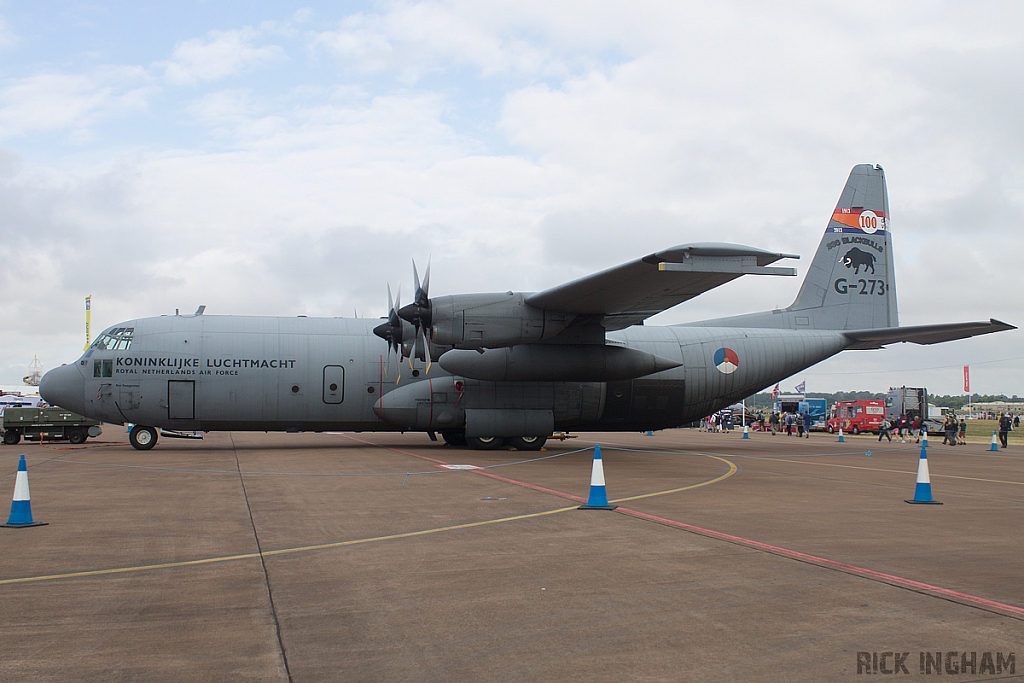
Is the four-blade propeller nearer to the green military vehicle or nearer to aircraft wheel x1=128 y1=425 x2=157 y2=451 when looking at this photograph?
aircraft wheel x1=128 y1=425 x2=157 y2=451

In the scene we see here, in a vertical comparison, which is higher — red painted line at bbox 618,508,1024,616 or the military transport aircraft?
the military transport aircraft

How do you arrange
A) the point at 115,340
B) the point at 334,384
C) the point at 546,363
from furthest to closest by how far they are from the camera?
1. the point at 334,384
2. the point at 115,340
3. the point at 546,363

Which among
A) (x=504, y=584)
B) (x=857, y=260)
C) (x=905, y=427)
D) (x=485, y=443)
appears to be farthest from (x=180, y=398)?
(x=905, y=427)

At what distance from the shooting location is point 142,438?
2170 centimetres

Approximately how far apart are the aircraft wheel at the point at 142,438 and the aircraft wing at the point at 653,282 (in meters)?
11.7

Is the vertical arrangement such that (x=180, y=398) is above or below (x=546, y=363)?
below

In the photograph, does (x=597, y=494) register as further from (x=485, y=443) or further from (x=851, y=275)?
(x=851, y=275)

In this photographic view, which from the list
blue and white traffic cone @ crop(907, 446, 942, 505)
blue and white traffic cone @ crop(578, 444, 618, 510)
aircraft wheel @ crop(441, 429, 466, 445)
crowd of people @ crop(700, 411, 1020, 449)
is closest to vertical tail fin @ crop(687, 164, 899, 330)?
crowd of people @ crop(700, 411, 1020, 449)

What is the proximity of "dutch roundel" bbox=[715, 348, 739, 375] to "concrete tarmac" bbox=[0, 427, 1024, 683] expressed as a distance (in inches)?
421

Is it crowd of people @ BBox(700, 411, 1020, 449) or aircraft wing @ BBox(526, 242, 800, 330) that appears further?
crowd of people @ BBox(700, 411, 1020, 449)

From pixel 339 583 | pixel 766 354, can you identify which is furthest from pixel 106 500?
pixel 766 354

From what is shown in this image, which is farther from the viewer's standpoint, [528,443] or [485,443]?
[528,443]

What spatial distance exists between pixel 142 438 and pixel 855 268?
22.6 meters

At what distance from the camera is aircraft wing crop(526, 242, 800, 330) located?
15523 millimetres
